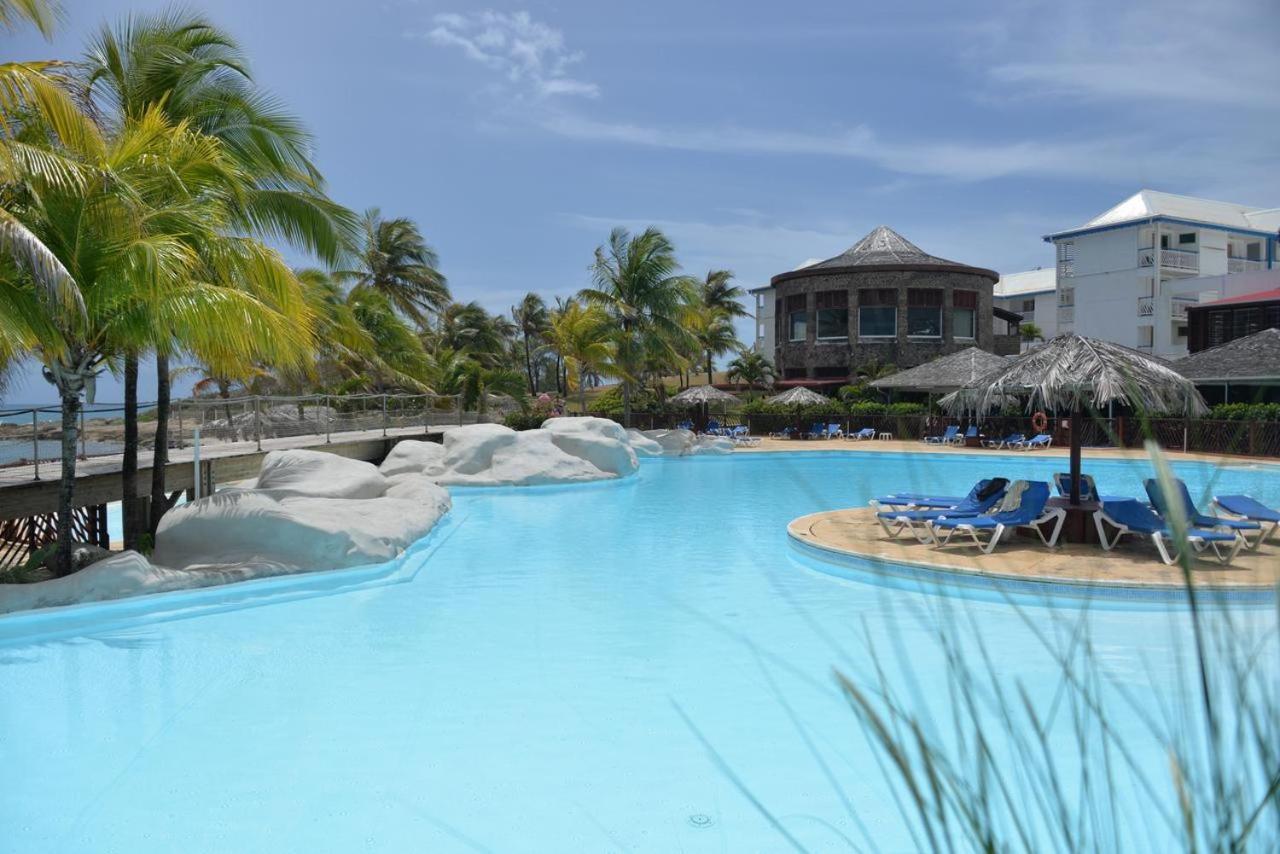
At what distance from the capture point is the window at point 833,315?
130 feet

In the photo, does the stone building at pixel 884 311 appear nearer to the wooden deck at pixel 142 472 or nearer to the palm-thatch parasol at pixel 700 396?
the palm-thatch parasol at pixel 700 396

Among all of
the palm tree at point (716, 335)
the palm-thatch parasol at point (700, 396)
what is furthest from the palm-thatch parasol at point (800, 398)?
the palm tree at point (716, 335)

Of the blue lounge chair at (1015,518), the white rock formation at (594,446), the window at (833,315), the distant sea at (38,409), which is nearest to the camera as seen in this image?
the blue lounge chair at (1015,518)

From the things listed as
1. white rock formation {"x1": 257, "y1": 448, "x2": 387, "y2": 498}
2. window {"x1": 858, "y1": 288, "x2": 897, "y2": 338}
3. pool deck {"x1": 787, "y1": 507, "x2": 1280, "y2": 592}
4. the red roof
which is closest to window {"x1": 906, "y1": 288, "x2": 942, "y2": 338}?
window {"x1": 858, "y1": 288, "x2": 897, "y2": 338}

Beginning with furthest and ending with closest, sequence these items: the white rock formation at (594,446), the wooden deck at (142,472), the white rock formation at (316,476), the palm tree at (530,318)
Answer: the palm tree at (530,318) → the white rock formation at (594,446) → the white rock formation at (316,476) → the wooden deck at (142,472)

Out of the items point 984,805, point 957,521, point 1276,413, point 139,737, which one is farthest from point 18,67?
point 1276,413

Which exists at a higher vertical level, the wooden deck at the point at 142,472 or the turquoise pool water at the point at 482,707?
the wooden deck at the point at 142,472

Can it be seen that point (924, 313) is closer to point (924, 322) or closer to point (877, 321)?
point (924, 322)

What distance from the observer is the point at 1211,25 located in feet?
9.02

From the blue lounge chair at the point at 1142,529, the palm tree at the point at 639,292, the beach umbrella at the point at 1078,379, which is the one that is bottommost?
the blue lounge chair at the point at 1142,529

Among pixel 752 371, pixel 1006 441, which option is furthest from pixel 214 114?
pixel 752 371

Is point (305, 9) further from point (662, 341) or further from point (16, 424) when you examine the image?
point (662, 341)

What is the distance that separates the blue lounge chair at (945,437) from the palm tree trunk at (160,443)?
23028 millimetres

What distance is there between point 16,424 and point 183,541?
2.60m
